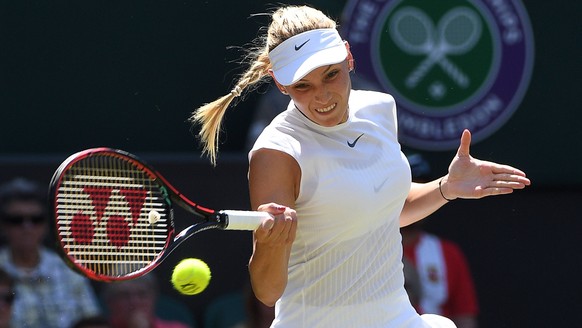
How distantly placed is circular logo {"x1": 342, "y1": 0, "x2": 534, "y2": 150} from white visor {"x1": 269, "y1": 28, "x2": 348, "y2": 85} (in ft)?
8.55

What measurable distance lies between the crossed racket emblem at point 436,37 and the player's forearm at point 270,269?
9.79ft

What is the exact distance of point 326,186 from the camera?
3.12 meters

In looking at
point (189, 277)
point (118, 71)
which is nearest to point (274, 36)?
point (189, 277)

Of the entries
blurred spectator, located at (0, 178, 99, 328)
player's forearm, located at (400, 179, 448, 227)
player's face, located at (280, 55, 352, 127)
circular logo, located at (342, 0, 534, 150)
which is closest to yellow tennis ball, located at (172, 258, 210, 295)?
player's face, located at (280, 55, 352, 127)

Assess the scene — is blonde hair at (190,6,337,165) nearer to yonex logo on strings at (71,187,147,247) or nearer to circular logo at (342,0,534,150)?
yonex logo on strings at (71,187,147,247)

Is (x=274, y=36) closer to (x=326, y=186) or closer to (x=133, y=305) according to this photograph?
(x=326, y=186)

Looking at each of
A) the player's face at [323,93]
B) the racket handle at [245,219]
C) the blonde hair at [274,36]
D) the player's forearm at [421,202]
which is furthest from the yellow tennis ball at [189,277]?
the player's forearm at [421,202]

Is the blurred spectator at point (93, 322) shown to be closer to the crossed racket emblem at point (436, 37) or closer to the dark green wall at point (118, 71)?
the dark green wall at point (118, 71)

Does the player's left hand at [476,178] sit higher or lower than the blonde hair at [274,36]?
lower

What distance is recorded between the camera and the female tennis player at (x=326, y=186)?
3.08 meters

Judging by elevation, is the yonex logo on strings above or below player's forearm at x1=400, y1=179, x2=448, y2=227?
above

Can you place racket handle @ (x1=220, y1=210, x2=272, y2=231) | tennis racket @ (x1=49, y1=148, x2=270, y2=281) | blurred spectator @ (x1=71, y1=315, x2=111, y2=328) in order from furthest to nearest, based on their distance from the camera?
blurred spectator @ (x1=71, y1=315, x2=111, y2=328) → tennis racket @ (x1=49, y1=148, x2=270, y2=281) → racket handle @ (x1=220, y1=210, x2=272, y2=231)

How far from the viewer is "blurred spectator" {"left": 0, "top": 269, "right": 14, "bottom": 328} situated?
4809mm

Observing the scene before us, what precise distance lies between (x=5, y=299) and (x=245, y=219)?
84.2 inches
